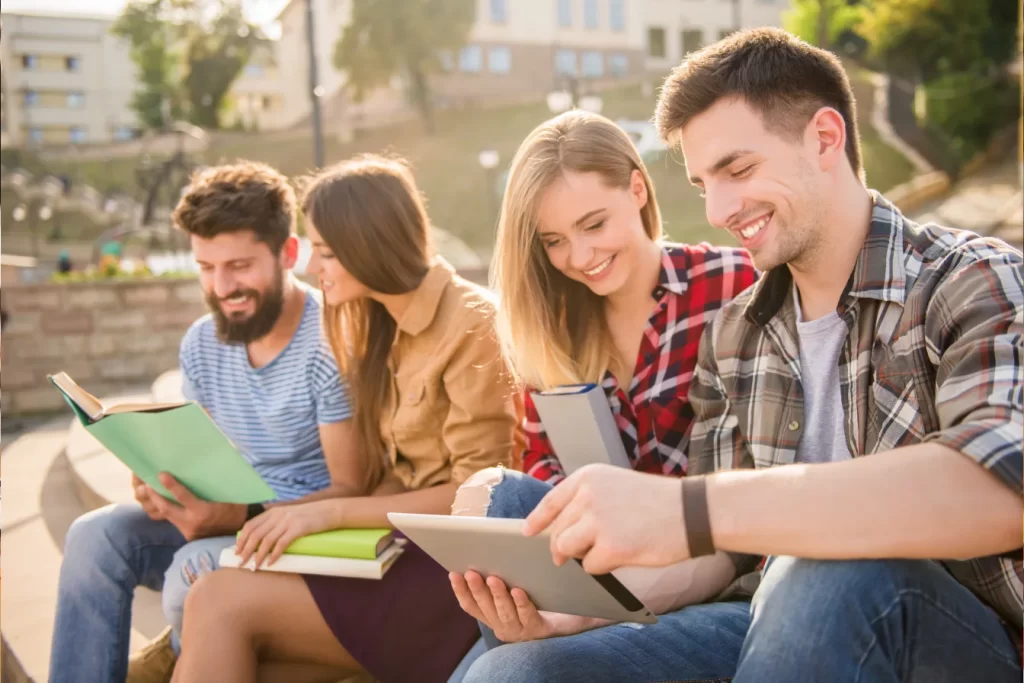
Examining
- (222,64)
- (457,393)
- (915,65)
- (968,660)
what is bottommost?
(968,660)

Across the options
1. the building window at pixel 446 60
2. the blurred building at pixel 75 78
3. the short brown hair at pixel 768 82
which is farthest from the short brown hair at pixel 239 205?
the blurred building at pixel 75 78

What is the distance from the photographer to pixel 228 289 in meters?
2.75

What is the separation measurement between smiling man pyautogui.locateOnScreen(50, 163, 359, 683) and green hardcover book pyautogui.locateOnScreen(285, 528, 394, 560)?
0.32 metres

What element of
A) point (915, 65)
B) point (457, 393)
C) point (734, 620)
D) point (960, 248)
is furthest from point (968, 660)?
point (915, 65)

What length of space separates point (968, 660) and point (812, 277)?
2.41 ft

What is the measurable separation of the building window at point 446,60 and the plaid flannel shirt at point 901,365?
109ft

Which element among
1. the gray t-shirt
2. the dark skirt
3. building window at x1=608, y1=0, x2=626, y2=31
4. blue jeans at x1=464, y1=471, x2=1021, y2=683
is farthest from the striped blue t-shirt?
building window at x1=608, y1=0, x2=626, y2=31

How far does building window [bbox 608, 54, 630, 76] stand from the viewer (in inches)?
1467

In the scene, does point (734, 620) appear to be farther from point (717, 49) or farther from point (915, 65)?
point (915, 65)

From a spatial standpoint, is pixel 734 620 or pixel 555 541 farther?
pixel 734 620

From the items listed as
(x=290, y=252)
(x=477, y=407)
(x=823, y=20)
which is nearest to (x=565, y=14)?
(x=823, y=20)

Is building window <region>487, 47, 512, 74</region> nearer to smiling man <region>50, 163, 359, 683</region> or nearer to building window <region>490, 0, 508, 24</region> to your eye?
building window <region>490, 0, 508, 24</region>

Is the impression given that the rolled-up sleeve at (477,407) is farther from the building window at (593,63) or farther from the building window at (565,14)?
the building window at (565,14)

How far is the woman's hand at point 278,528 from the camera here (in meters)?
2.09
